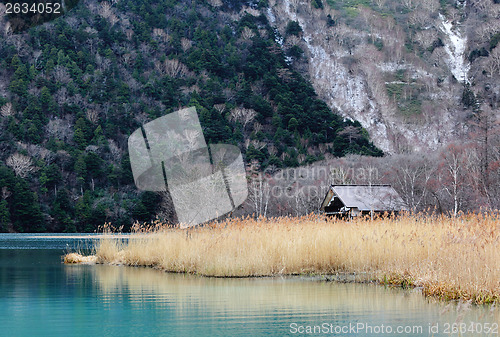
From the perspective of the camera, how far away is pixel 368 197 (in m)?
32.7

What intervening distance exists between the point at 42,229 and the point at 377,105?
221 ft

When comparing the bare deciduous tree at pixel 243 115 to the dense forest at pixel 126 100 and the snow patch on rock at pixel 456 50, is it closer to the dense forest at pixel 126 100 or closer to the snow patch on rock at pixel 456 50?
the dense forest at pixel 126 100

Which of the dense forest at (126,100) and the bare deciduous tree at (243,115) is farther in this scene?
the bare deciduous tree at (243,115)

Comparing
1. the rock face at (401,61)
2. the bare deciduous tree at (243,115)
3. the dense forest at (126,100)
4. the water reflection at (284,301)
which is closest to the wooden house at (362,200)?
the water reflection at (284,301)

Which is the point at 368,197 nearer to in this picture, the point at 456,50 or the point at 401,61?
the point at 401,61

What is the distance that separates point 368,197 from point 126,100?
70.5 meters

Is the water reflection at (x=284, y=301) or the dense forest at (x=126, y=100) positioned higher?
the dense forest at (x=126, y=100)

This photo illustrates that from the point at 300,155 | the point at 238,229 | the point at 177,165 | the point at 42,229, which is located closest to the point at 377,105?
the point at 300,155

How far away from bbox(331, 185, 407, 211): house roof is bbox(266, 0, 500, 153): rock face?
62822mm

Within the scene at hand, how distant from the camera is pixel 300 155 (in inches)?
3292

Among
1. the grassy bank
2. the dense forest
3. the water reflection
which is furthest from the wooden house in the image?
the dense forest

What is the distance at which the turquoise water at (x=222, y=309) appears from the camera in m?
7.69

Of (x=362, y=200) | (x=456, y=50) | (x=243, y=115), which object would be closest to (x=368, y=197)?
(x=362, y=200)

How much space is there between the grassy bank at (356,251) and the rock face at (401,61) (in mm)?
81915
